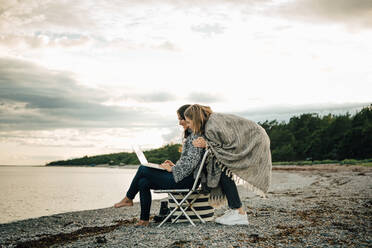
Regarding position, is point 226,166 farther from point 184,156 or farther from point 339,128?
point 339,128

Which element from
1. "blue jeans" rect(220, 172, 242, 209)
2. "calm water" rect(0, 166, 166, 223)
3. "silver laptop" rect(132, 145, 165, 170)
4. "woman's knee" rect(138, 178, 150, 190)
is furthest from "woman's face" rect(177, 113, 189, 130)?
"calm water" rect(0, 166, 166, 223)

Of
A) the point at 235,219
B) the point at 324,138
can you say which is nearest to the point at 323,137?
the point at 324,138

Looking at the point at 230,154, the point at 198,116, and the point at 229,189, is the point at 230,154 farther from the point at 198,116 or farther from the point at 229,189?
the point at 198,116

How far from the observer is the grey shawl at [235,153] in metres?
5.90

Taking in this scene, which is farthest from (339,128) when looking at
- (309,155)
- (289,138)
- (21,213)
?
(21,213)

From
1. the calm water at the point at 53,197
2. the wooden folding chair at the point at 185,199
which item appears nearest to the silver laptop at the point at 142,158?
the wooden folding chair at the point at 185,199

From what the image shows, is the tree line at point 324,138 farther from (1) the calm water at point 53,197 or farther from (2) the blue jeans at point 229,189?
(2) the blue jeans at point 229,189

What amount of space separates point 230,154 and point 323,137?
56277mm

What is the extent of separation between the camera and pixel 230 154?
5.90 m

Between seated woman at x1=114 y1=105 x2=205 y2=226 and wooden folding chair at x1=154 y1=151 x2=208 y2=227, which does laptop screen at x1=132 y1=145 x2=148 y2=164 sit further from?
wooden folding chair at x1=154 y1=151 x2=208 y2=227

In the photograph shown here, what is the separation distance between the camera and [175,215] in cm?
667

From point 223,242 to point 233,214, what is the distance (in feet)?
4.52

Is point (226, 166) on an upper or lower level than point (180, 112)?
lower

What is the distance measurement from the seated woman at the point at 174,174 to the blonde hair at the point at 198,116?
17 centimetres
